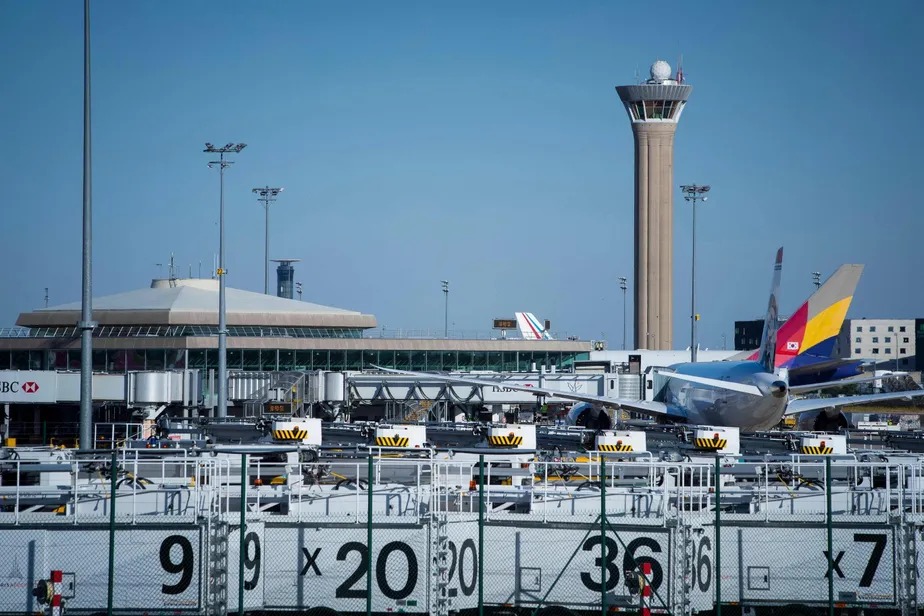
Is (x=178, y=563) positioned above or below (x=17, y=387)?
below

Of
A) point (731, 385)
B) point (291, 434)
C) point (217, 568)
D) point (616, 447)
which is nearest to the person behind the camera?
point (217, 568)

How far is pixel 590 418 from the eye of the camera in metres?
70.4

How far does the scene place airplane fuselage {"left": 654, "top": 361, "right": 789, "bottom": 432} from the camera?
59250mm

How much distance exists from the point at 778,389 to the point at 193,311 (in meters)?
48.5

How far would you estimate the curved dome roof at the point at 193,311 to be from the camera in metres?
91.9

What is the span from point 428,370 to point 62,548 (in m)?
82.2

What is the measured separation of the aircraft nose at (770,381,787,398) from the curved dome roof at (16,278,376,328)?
46.8 m

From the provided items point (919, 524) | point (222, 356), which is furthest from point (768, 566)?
point (222, 356)

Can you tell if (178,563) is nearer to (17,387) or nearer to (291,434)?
(291,434)

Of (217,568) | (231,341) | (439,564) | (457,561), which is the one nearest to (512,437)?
(457,561)

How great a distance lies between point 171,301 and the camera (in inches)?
3735

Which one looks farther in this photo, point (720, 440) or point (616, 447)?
point (720, 440)

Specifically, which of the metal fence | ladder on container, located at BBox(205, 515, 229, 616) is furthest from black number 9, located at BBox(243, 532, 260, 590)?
ladder on container, located at BBox(205, 515, 229, 616)

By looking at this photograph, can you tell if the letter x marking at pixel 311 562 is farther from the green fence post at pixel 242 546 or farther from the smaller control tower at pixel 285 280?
the smaller control tower at pixel 285 280
